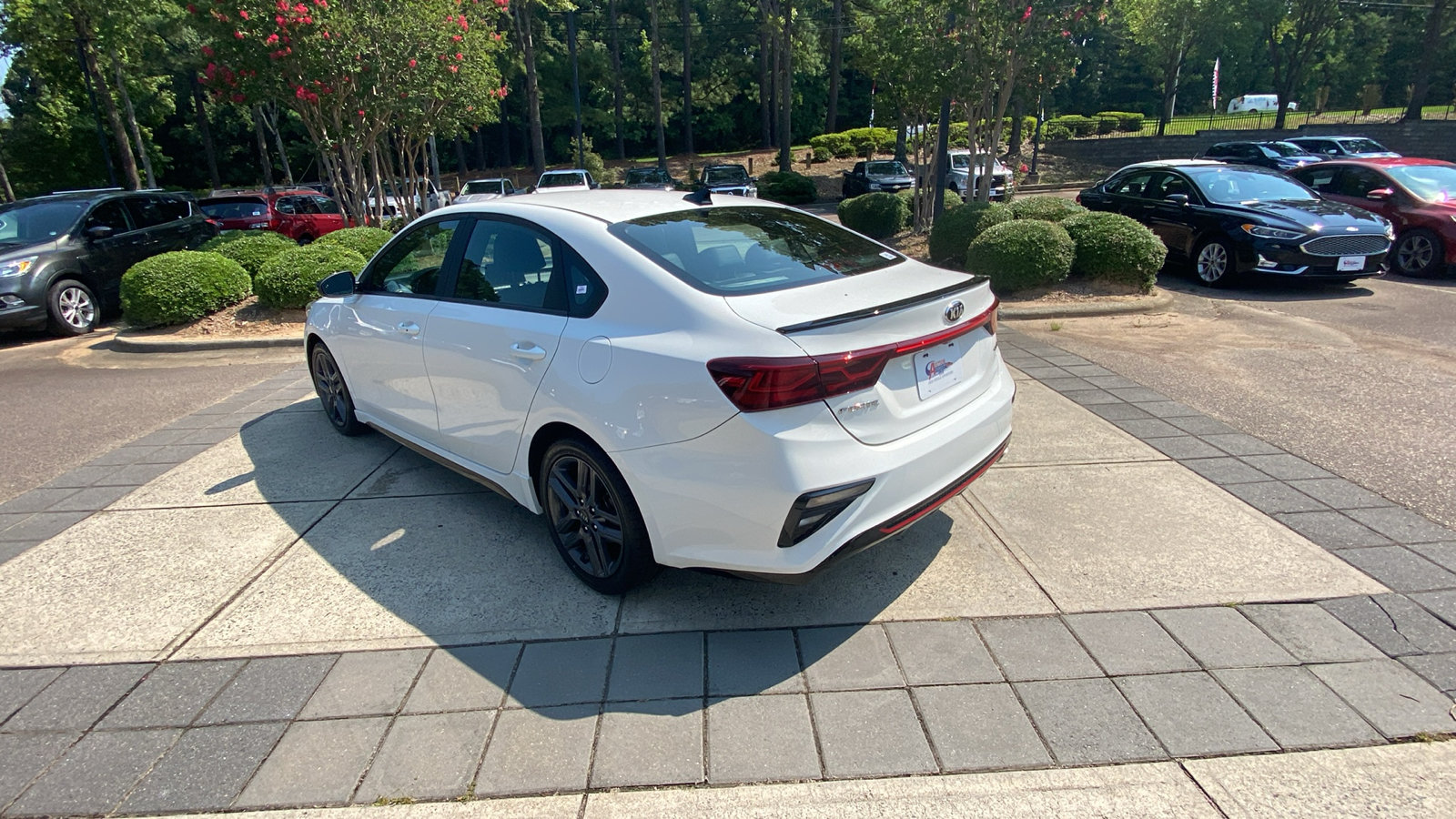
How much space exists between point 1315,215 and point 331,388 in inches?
419

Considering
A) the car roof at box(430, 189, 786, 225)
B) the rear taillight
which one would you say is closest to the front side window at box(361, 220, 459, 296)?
the car roof at box(430, 189, 786, 225)

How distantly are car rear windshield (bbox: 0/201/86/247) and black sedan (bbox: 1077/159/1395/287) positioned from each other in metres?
14.2

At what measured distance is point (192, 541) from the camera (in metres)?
4.11

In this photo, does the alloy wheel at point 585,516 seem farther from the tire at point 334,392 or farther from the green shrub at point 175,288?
the green shrub at point 175,288

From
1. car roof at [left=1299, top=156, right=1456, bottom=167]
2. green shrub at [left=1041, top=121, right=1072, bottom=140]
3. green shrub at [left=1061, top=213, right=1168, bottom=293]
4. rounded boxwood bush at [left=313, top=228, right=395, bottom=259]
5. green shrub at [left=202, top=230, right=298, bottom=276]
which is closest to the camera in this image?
green shrub at [left=1061, top=213, right=1168, bottom=293]

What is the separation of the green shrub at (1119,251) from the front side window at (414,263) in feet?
24.6

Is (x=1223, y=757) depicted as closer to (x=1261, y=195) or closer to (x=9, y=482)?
(x=9, y=482)

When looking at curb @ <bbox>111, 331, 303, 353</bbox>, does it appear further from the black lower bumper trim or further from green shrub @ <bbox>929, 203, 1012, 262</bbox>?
green shrub @ <bbox>929, 203, 1012, 262</bbox>

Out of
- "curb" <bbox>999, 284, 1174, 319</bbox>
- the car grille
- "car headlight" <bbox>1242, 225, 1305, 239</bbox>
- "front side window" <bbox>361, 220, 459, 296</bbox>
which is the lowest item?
"curb" <bbox>999, 284, 1174, 319</bbox>

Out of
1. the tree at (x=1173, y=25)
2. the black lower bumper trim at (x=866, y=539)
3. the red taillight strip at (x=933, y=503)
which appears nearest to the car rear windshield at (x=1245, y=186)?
the red taillight strip at (x=933, y=503)

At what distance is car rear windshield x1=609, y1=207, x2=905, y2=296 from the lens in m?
3.18

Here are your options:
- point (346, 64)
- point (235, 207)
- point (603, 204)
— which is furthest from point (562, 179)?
point (603, 204)

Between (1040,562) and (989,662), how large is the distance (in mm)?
829

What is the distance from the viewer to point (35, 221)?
9.91 meters
